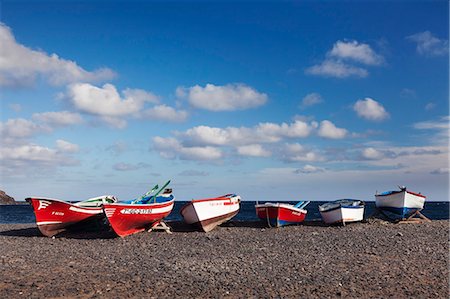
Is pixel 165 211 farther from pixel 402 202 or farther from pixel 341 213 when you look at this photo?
pixel 402 202

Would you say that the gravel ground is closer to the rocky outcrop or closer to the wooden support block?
the wooden support block

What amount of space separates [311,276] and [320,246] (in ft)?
20.2

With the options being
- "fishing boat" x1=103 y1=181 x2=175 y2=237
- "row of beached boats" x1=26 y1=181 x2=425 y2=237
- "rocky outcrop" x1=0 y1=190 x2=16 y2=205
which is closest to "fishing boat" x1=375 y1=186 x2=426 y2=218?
"row of beached boats" x1=26 y1=181 x2=425 y2=237

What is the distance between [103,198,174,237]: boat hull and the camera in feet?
72.6

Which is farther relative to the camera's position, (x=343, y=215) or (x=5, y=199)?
(x=5, y=199)

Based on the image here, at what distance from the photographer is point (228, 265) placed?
1504 centimetres

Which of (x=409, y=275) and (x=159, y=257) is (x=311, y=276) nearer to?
(x=409, y=275)

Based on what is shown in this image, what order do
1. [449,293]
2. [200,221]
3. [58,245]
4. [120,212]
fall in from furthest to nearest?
[200,221], [120,212], [58,245], [449,293]

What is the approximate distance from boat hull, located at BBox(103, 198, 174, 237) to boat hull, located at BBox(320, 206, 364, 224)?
11.8m

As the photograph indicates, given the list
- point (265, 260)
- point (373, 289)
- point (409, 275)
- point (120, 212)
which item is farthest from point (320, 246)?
point (120, 212)

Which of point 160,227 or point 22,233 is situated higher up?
point 160,227

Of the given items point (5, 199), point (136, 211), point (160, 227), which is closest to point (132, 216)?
point (136, 211)

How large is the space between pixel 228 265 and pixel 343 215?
1572 cm

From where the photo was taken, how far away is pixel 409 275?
1351cm
